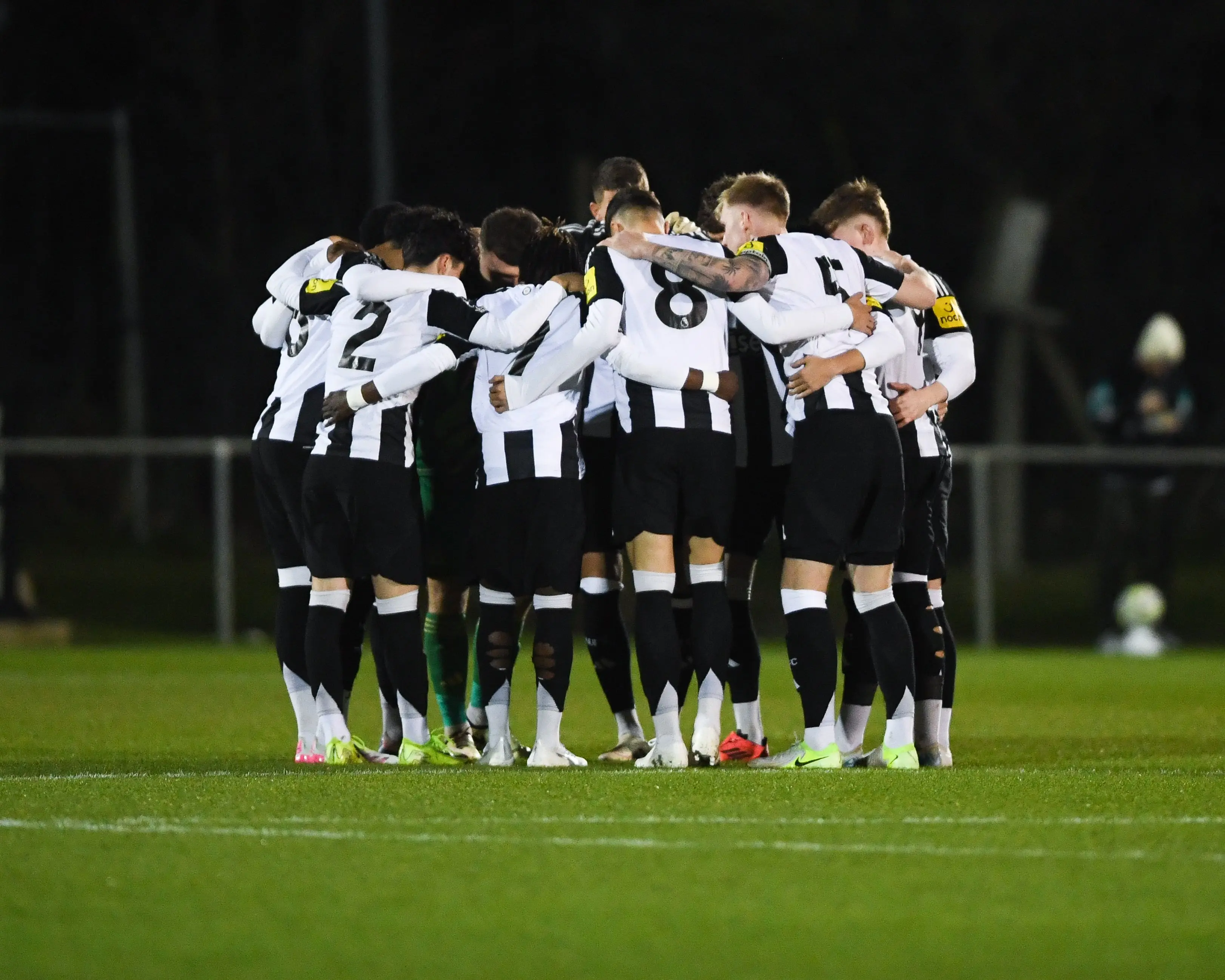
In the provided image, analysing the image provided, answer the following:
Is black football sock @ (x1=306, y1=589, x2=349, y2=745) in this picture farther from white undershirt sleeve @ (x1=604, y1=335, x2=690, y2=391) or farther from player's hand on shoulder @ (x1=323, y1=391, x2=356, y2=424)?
white undershirt sleeve @ (x1=604, y1=335, x2=690, y2=391)

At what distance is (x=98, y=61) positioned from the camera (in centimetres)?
2984

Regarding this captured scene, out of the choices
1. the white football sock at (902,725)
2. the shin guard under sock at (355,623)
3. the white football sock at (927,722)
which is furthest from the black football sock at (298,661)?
the white football sock at (927,722)

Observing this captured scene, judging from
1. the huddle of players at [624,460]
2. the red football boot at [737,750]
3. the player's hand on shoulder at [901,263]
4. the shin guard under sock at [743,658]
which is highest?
the player's hand on shoulder at [901,263]

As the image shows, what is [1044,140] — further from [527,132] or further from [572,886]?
[572,886]

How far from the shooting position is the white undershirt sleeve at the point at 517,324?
24.0ft

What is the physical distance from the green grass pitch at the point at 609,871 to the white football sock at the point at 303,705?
16 cm

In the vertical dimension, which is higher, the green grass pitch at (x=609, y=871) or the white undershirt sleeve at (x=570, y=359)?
the white undershirt sleeve at (x=570, y=359)

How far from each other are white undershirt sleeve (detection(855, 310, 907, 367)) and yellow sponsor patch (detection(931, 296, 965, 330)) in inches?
17.8

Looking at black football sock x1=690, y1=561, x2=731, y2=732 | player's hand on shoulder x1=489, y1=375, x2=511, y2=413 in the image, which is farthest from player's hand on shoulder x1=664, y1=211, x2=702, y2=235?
black football sock x1=690, y1=561, x2=731, y2=732

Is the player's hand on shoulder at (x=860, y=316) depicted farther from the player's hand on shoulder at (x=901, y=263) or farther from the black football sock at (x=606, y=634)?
the black football sock at (x=606, y=634)

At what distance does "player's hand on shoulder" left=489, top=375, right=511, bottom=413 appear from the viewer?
24.5 ft

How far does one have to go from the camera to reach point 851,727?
7.98 meters

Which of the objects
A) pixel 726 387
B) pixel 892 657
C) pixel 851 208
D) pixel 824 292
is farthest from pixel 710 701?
pixel 851 208

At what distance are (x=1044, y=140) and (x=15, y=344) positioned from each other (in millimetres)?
14643
